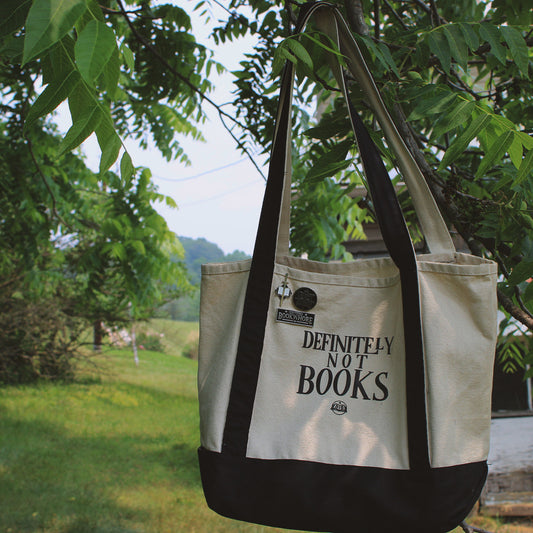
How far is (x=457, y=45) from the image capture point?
1.24 metres

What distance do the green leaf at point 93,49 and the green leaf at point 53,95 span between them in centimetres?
11

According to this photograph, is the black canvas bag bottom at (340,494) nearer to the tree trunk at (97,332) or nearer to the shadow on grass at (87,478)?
the shadow on grass at (87,478)

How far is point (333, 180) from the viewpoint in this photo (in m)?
3.52

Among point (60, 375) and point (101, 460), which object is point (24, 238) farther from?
point (60, 375)

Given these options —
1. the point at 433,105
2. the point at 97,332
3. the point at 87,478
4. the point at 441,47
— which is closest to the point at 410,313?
the point at 433,105

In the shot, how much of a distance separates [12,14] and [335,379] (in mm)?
812

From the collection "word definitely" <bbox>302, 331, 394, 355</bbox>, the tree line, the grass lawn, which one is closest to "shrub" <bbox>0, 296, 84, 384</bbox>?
the grass lawn

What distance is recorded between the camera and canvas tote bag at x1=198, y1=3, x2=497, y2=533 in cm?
90

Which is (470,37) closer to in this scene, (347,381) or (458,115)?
(458,115)

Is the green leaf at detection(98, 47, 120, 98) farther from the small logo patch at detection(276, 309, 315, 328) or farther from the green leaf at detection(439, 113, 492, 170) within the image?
the green leaf at detection(439, 113, 492, 170)

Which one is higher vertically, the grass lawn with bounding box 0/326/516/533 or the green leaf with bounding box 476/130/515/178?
the green leaf with bounding box 476/130/515/178

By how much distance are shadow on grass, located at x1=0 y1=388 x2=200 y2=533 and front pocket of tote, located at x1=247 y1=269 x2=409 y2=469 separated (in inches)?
175

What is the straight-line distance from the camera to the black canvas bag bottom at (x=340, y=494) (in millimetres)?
891

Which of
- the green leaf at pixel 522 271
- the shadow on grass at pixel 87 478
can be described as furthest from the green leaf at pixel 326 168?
the shadow on grass at pixel 87 478
